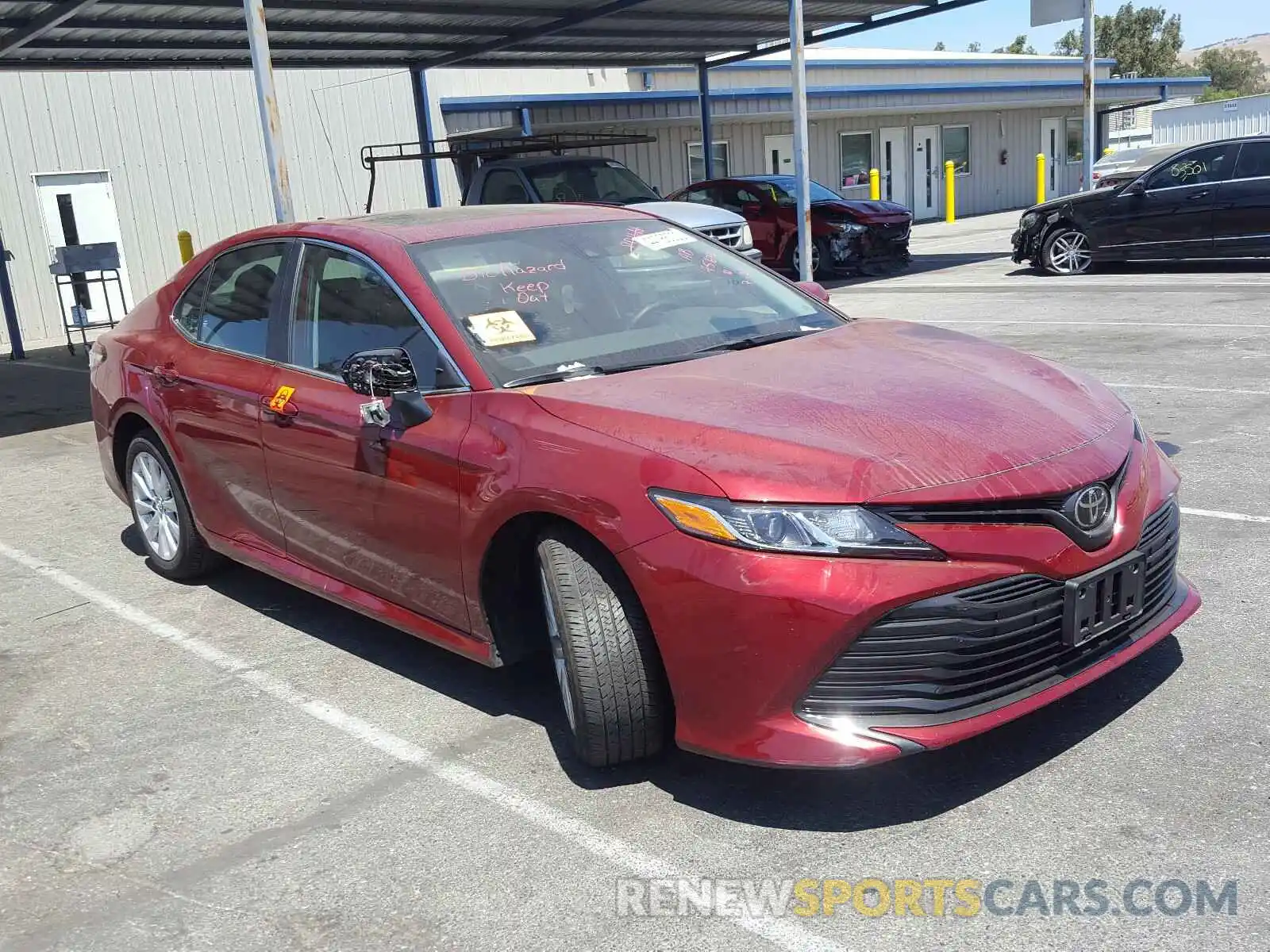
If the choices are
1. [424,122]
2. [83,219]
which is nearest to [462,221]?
[424,122]

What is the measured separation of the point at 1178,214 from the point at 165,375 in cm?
1288

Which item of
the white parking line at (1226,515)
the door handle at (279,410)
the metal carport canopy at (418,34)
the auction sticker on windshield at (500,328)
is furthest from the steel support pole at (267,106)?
the white parking line at (1226,515)

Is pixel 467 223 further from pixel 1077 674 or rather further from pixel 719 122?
pixel 719 122

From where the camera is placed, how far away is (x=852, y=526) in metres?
2.98

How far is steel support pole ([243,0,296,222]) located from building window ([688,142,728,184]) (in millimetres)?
17603

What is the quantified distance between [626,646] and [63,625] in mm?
3145

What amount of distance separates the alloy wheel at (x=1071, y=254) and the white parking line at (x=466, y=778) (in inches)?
518

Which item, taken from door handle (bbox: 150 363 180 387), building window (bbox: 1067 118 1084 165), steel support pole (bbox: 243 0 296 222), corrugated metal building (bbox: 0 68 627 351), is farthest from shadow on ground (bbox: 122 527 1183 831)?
building window (bbox: 1067 118 1084 165)

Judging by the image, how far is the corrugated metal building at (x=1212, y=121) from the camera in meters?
39.4

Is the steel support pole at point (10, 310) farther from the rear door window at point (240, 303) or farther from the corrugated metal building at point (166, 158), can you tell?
the rear door window at point (240, 303)

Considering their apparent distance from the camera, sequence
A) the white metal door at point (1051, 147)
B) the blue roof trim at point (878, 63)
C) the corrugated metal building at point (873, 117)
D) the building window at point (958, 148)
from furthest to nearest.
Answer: the white metal door at point (1051, 147) → the building window at point (958, 148) → the blue roof trim at point (878, 63) → the corrugated metal building at point (873, 117)

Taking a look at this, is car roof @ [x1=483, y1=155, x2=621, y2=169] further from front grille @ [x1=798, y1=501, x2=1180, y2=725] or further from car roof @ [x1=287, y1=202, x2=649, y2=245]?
front grille @ [x1=798, y1=501, x2=1180, y2=725]

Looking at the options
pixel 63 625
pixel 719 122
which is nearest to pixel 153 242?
pixel 719 122

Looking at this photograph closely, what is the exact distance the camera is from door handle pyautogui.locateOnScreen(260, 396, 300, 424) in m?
4.43
